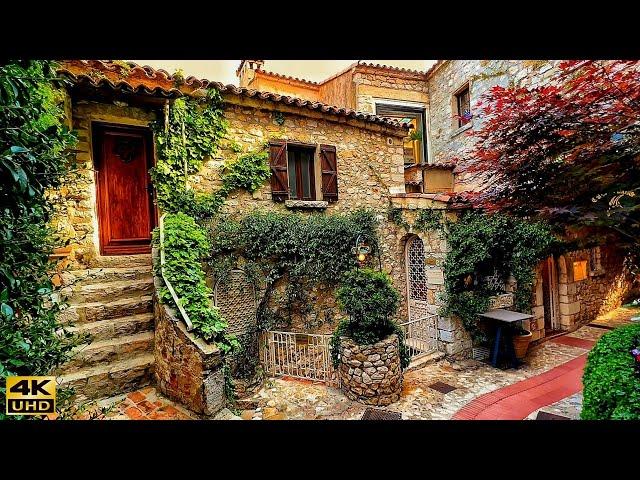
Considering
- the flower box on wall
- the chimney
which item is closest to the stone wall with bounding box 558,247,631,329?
the flower box on wall

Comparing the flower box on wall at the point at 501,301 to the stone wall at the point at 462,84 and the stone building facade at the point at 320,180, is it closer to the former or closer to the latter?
the stone building facade at the point at 320,180

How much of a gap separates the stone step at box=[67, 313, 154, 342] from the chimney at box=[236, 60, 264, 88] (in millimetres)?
8708

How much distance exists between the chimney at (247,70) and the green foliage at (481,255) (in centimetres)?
813

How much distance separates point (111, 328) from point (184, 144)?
10.6ft

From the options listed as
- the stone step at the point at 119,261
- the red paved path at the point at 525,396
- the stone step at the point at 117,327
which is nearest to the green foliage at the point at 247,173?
the stone step at the point at 119,261

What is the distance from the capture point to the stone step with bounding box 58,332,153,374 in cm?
364

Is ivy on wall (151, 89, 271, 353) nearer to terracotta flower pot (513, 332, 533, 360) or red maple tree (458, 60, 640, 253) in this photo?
red maple tree (458, 60, 640, 253)

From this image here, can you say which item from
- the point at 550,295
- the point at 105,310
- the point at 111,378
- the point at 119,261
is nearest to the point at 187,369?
the point at 111,378

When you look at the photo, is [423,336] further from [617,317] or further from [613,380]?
[617,317]

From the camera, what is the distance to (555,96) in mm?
3158

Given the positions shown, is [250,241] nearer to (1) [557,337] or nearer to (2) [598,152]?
(2) [598,152]

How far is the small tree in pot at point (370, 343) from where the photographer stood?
452cm

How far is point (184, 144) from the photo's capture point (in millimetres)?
5379
